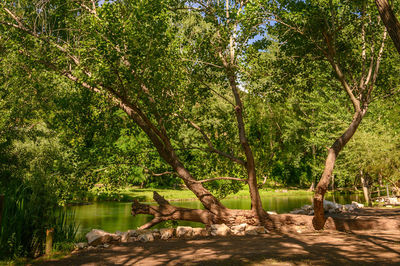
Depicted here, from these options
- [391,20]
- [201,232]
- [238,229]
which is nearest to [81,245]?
[201,232]

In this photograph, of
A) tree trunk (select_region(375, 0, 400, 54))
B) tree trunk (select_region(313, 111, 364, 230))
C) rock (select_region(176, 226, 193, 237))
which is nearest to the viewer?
tree trunk (select_region(375, 0, 400, 54))

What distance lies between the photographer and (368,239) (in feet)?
27.3

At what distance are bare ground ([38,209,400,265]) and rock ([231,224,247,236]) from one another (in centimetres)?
92

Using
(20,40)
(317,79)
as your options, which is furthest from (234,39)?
(20,40)

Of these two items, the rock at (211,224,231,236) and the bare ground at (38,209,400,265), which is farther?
the rock at (211,224,231,236)

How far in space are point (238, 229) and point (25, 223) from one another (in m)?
6.04

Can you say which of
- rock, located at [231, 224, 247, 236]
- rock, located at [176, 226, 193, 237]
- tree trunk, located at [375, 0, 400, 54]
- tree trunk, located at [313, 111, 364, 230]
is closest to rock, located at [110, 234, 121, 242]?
rock, located at [176, 226, 193, 237]

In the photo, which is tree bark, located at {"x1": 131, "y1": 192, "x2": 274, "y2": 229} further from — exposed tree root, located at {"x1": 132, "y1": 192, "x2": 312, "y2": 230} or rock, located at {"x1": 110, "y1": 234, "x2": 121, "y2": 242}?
rock, located at {"x1": 110, "y1": 234, "x2": 121, "y2": 242}

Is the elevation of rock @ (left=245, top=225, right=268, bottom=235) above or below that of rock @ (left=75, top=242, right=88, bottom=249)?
above

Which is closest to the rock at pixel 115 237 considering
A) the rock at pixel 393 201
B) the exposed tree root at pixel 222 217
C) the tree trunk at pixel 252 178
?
the exposed tree root at pixel 222 217

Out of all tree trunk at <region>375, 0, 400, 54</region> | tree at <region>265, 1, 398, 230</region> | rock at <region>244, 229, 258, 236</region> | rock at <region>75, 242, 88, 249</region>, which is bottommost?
rock at <region>75, 242, 88, 249</region>

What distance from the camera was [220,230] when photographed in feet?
33.7

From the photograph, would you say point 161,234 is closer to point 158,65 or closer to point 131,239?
point 131,239

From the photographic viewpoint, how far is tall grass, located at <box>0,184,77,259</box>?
24.6ft
